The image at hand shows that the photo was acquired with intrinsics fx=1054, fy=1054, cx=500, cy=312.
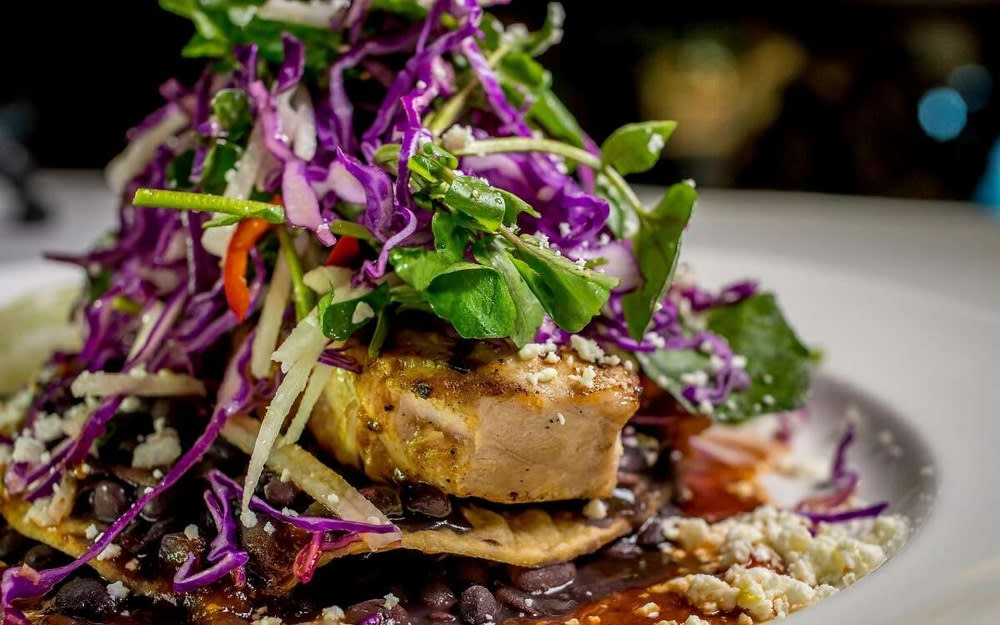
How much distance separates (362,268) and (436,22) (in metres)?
0.69

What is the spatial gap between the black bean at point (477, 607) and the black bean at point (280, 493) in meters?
0.39

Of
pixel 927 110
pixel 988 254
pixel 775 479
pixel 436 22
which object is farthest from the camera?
pixel 927 110

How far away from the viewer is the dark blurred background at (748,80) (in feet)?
26.7

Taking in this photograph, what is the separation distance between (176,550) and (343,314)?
1.83 ft

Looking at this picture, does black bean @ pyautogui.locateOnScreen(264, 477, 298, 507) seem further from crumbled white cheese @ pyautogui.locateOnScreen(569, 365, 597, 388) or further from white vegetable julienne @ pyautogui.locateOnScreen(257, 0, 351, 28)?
white vegetable julienne @ pyautogui.locateOnScreen(257, 0, 351, 28)

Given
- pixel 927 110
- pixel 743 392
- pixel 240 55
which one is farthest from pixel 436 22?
pixel 927 110

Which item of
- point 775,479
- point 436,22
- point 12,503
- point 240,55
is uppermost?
point 436,22

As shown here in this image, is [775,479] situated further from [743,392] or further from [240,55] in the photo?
[240,55]

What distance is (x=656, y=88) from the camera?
8.27m

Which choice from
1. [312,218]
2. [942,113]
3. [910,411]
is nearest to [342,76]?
[312,218]

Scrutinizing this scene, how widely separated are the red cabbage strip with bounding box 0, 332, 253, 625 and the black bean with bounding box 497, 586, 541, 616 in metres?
0.67

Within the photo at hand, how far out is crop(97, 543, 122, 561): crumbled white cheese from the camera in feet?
6.83

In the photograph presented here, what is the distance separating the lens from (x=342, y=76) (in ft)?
8.07

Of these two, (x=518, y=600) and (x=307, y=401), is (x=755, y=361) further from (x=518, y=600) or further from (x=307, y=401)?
(x=307, y=401)
